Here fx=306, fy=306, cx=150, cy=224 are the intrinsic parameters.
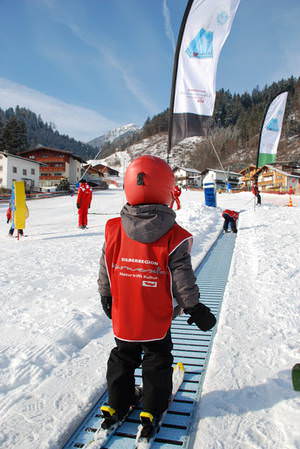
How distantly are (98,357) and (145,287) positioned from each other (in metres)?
1.37

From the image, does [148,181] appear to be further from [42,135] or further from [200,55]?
[42,135]

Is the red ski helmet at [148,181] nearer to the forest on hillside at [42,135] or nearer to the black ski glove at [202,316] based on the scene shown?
the black ski glove at [202,316]

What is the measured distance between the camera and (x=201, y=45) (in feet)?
21.2

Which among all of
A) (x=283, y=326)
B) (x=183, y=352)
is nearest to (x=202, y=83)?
(x=283, y=326)

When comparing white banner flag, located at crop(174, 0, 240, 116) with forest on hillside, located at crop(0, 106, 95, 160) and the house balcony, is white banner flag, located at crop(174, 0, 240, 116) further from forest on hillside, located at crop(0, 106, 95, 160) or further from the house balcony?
forest on hillside, located at crop(0, 106, 95, 160)

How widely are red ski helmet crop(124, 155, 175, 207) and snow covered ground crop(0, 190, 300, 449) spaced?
150 centimetres

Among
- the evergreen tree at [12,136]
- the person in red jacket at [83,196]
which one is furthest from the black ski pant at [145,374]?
the evergreen tree at [12,136]

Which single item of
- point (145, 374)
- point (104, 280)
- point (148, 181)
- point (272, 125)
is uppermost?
point (272, 125)

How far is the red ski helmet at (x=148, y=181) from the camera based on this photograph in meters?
1.92

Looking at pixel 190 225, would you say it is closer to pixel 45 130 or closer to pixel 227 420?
pixel 227 420

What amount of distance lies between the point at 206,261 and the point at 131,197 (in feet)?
17.1

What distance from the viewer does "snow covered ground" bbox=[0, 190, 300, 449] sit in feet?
6.38

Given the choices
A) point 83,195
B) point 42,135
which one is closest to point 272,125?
point 83,195

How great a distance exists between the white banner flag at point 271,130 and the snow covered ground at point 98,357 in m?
10.2
